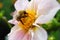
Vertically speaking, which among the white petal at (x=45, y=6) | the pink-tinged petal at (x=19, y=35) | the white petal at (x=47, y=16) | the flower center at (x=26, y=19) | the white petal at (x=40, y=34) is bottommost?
the pink-tinged petal at (x=19, y=35)

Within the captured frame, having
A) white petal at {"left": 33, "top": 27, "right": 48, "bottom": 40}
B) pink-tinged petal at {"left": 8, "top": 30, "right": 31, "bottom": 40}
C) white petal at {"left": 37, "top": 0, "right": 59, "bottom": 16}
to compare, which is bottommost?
pink-tinged petal at {"left": 8, "top": 30, "right": 31, "bottom": 40}

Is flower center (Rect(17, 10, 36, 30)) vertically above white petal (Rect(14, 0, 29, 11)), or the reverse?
white petal (Rect(14, 0, 29, 11))

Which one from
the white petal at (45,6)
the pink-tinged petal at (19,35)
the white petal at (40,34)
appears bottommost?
the pink-tinged petal at (19,35)

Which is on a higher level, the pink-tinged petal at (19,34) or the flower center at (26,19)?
the flower center at (26,19)

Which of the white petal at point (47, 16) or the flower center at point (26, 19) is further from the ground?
the white petal at point (47, 16)

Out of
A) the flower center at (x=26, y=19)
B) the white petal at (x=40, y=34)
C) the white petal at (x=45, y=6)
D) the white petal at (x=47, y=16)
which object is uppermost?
the white petal at (x=45, y=6)
